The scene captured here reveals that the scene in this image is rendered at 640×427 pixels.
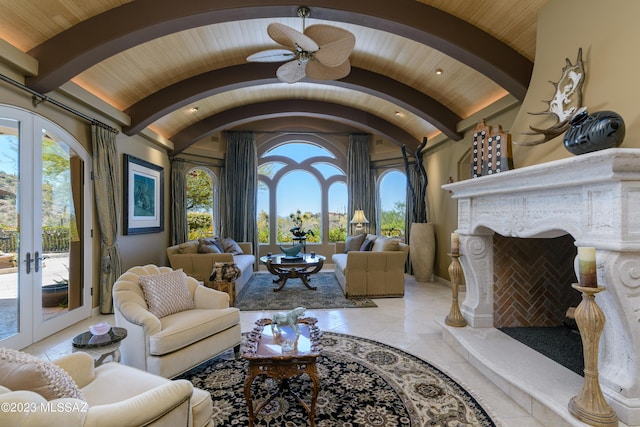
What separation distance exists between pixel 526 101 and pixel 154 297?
3.83m

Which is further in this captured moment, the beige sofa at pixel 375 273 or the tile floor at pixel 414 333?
the beige sofa at pixel 375 273

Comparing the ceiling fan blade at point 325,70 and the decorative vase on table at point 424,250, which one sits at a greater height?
the ceiling fan blade at point 325,70

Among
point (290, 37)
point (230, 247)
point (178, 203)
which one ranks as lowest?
point (230, 247)

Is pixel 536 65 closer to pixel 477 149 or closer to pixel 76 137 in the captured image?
pixel 477 149

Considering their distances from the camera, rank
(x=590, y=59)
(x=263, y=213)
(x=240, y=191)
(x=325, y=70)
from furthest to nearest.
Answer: (x=263, y=213) → (x=240, y=191) → (x=325, y=70) → (x=590, y=59)

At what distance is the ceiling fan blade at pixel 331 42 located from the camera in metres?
2.70

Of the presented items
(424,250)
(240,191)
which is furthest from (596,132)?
(240,191)

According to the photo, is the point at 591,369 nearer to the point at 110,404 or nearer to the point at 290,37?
the point at 110,404

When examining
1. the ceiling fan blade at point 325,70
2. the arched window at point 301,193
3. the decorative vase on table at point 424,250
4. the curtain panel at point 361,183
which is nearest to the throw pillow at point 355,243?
the decorative vase on table at point 424,250

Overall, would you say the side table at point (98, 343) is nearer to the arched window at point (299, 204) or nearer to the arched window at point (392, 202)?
the arched window at point (299, 204)

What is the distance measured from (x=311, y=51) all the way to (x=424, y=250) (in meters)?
4.50

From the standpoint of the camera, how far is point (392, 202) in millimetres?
8094

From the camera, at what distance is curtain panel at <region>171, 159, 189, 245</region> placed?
661 centimetres

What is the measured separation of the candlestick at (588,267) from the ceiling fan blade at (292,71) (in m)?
2.90
